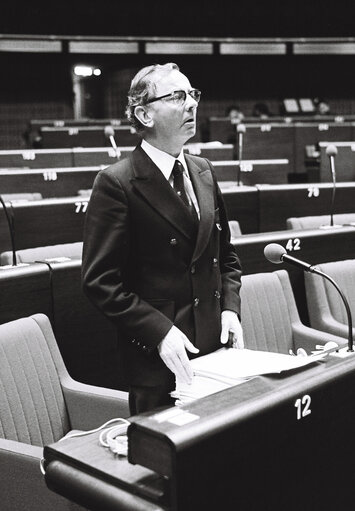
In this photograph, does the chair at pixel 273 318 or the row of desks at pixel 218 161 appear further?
the row of desks at pixel 218 161

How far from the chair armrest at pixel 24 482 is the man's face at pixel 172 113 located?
0.88 meters

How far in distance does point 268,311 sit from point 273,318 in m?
0.04

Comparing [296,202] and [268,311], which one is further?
[296,202]

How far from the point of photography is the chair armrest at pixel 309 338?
9.41 ft

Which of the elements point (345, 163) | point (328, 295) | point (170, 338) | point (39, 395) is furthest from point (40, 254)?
point (345, 163)

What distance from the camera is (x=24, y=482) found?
1765mm

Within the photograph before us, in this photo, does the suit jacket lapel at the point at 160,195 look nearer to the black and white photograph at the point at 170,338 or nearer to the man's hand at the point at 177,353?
the black and white photograph at the point at 170,338

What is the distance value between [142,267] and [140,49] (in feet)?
32.4

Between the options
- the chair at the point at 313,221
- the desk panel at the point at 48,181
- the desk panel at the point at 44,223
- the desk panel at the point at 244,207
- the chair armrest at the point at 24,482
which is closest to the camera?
the chair armrest at the point at 24,482

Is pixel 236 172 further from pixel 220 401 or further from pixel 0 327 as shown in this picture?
pixel 220 401

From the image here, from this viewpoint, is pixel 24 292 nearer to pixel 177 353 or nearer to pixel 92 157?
pixel 177 353

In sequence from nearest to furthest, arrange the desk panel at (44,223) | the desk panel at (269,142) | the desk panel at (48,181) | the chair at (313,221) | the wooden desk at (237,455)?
the wooden desk at (237,455)
the desk panel at (44,223)
the chair at (313,221)
the desk panel at (48,181)
the desk panel at (269,142)

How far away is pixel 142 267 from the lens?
152 centimetres

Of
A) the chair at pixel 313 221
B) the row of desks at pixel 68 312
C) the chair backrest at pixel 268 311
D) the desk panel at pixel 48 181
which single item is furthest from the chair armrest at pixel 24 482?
the desk panel at pixel 48 181
